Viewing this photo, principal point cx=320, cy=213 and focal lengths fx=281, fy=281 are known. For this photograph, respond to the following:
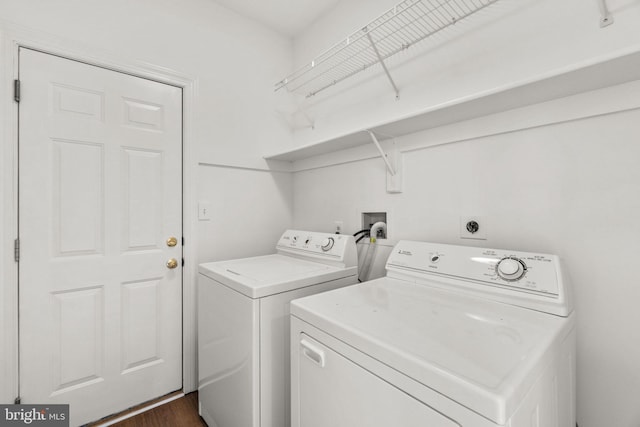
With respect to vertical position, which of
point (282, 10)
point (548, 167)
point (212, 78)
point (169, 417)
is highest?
point (282, 10)

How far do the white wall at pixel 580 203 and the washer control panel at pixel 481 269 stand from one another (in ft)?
0.56

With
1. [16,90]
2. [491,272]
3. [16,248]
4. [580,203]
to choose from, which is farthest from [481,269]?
[16,90]

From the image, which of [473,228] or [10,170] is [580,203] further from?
[10,170]

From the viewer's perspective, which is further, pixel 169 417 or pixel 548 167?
pixel 169 417

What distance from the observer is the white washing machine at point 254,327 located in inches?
47.2

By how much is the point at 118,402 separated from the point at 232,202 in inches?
53.3

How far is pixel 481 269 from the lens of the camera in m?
1.10

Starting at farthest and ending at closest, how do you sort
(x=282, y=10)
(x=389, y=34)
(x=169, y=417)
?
(x=282, y=10)
(x=169, y=417)
(x=389, y=34)

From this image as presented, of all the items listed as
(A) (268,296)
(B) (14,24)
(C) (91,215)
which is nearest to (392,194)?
(A) (268,296)

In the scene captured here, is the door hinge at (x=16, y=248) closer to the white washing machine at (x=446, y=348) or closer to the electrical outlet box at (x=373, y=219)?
the white washing machine at (x=446, y=348)

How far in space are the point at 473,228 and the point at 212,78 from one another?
1881mm

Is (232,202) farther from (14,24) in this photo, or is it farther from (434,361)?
(434,361)

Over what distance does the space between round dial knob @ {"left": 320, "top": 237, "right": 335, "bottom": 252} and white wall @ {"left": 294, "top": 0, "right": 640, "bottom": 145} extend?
2.19 feet

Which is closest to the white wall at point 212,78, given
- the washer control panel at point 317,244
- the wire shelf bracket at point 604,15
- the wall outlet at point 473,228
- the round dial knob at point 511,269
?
the washer control panel at point 317,244
